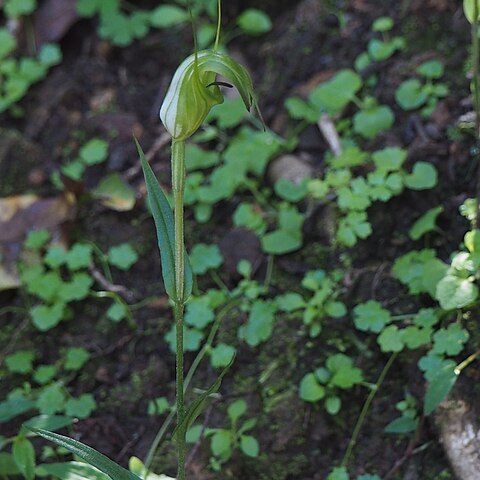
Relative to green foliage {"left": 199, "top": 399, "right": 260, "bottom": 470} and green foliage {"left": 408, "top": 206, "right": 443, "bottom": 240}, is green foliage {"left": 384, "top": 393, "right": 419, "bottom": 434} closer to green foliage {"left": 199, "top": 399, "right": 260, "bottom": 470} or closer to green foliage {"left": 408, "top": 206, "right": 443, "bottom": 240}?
green foliage {"left": 199, "top": 399, "right": 260, "bottom": 470}

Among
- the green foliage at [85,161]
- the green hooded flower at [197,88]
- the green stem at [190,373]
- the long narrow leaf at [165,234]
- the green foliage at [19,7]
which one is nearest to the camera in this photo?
the green hooded flower at [197,88]

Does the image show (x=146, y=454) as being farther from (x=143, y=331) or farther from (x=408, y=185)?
(x=408, y=185)

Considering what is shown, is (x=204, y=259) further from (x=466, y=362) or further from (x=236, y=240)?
(x=466, y=362)

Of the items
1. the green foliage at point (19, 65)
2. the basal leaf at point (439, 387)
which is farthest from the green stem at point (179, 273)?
the green foliage at point (19, 65)

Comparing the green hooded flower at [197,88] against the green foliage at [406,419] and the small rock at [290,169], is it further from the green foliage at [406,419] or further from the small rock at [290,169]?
the small rock at [290,169]

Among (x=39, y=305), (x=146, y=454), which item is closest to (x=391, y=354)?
(x=146, y=454)

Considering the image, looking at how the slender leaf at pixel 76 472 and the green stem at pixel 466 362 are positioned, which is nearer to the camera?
the slender leaf at pixel 76 472

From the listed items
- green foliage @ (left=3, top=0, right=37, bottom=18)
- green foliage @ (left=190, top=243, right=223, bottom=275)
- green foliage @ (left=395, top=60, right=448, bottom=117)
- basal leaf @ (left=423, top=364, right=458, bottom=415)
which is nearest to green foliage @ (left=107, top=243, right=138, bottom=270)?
green foliage @ (left=190, top=243, right=223, bottom=275)
